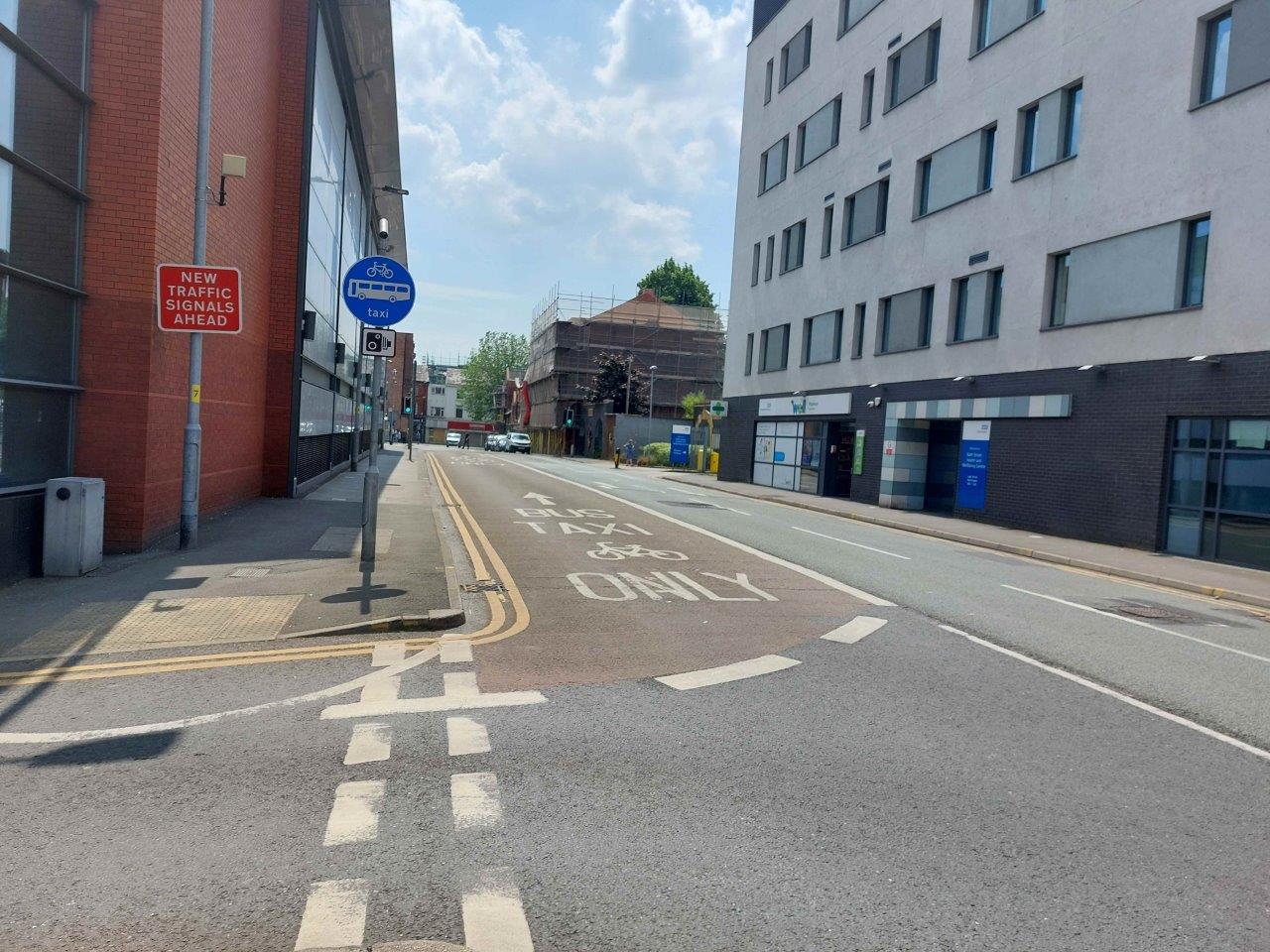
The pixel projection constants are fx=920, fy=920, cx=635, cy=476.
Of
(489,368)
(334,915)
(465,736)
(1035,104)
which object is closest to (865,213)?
(1035,104)

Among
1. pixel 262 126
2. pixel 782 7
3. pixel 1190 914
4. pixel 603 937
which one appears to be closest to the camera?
pixel 603 937

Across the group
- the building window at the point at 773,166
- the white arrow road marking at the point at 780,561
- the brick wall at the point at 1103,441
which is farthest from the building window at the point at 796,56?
the white arrow road marking at the point at 780,561

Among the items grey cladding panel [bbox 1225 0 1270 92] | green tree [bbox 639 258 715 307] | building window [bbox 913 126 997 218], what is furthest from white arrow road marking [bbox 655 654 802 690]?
green tree [bbox 639 258 715 307]

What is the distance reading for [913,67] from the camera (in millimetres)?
27016

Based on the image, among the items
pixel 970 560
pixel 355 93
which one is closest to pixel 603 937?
pixel 970 560

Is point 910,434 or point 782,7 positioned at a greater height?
point 782,7

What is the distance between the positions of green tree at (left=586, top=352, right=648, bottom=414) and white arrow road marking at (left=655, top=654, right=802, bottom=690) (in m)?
67.4

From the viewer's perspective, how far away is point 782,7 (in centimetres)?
3644

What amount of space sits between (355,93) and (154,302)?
18.9 meters

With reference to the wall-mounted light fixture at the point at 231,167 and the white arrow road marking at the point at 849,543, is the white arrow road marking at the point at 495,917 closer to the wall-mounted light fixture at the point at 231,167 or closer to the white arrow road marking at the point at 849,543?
the wall-mounted light fixture at the point at 231,167

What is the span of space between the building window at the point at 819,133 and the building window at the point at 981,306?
10369mm

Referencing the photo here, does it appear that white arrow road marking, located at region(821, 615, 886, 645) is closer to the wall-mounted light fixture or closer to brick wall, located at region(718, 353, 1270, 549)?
the wall-mounted light fixture

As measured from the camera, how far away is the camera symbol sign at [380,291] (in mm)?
10312

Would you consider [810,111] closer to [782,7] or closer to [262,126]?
[782,7]
